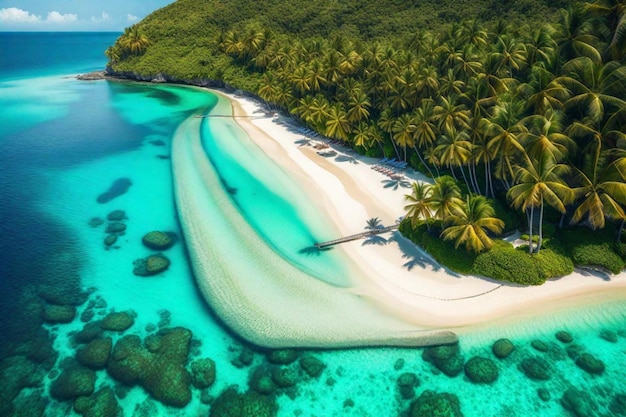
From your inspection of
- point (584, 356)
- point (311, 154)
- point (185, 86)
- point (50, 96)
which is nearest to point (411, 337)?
point (584, 356)

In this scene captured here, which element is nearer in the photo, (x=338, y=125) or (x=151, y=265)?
(x=151, y=265)

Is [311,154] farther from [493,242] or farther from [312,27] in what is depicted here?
[312,27]

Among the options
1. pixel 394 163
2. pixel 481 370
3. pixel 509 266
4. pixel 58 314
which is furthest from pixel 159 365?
pixel 394 163

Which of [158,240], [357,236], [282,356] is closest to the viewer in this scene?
[282,356]

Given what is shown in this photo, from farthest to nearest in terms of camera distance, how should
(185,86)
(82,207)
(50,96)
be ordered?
(185,86), (50,96), (82,207)

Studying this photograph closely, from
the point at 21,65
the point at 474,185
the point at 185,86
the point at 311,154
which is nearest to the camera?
the point at 474,185

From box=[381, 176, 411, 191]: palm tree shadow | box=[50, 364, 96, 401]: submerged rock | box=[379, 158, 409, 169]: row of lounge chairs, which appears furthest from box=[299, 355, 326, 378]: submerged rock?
box=[379, 158, 409, 169]: row of lounge chairs

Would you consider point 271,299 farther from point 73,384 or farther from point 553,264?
point 553,264
